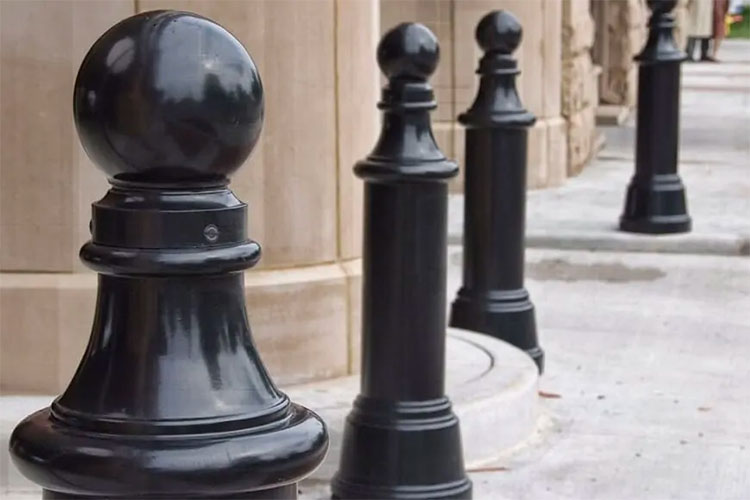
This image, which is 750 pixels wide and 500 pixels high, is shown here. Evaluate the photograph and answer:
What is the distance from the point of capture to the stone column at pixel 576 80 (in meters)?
11.7

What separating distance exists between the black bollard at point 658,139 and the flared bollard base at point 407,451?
206 inches

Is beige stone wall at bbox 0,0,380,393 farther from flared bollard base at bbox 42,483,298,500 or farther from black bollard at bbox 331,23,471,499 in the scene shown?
flared bollard base at bbox 42,483,298,500

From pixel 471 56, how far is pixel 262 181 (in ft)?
19.8

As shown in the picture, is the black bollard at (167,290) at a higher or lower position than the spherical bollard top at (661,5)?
lower

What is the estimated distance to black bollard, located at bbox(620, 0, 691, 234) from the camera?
9133 mm

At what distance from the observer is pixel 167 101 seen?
5.84 feet

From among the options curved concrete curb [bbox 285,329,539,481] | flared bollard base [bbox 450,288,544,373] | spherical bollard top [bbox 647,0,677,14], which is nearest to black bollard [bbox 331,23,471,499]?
curved concrete curb [bbox 285,329,539,481]

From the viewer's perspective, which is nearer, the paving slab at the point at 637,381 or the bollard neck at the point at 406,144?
the bollard neck at the point at 406,144

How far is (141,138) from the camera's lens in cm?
178

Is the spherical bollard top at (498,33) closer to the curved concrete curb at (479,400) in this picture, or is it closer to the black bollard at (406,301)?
the curved concrete curb at (479,400)

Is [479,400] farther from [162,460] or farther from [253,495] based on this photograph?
[162,460]

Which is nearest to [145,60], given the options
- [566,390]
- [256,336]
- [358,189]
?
[256,336]

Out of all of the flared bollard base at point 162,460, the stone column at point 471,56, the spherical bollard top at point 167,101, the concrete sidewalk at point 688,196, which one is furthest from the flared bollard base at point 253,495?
the stone column at point 471,56

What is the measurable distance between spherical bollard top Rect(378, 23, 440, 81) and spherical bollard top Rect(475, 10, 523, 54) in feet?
4.68
